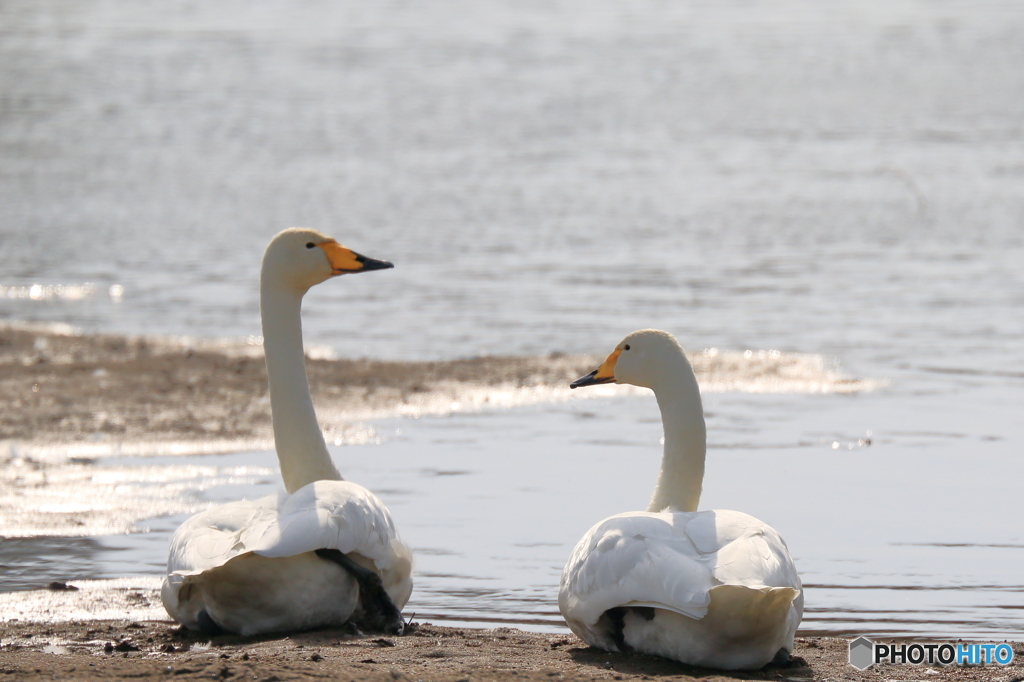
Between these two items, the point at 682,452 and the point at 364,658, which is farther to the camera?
the point at 682,452

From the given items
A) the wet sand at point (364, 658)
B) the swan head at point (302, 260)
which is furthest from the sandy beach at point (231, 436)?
the swan head at point (302, 260)

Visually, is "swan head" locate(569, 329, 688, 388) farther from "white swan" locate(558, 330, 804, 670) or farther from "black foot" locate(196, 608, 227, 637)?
"black foot" locate(196, 608, 227, 637)

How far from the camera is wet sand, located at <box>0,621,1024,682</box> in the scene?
4.79 metres

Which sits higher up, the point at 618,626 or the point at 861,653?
the point at 618,626

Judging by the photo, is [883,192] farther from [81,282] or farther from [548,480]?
[548,480]

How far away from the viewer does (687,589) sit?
493 centimetres

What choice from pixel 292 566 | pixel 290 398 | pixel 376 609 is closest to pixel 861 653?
pixel 376 609

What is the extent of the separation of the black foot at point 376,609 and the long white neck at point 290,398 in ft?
2.76

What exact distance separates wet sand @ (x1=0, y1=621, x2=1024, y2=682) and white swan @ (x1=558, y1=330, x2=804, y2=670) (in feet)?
0.31

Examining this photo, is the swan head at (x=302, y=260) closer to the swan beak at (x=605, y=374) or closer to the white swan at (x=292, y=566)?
the swan beak at (x=605, y=374)

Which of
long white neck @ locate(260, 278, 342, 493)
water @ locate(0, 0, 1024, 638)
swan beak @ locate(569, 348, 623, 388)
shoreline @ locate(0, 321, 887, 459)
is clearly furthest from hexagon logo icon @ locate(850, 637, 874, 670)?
shoreline @ locate(0, 321, 887, 459)

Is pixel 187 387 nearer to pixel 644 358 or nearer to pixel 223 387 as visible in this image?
pixel 223 387

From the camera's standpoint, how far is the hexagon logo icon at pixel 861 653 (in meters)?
5.49

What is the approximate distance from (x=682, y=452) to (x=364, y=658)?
5.26ft
